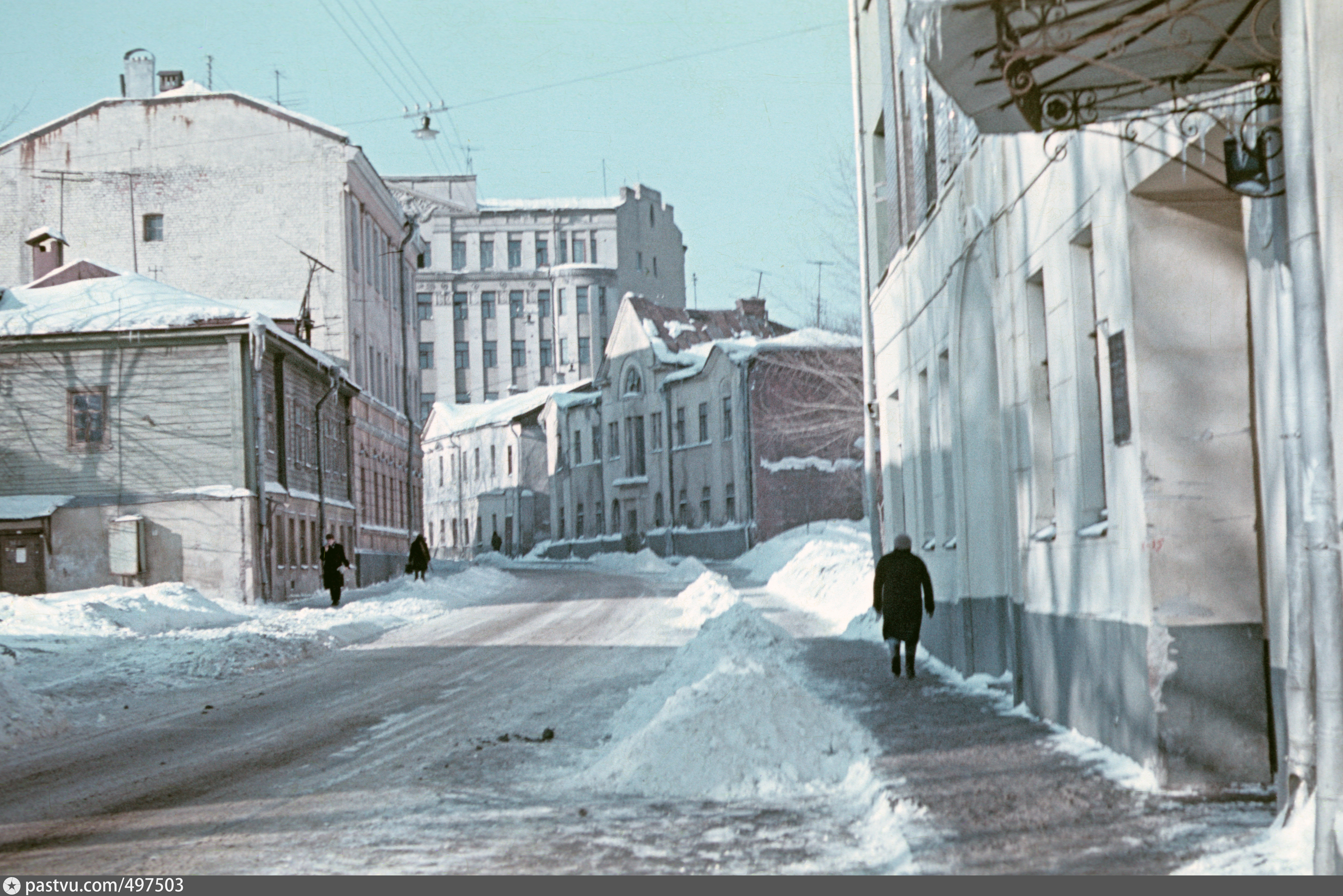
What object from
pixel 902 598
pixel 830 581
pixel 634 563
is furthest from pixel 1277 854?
pixel 634 563

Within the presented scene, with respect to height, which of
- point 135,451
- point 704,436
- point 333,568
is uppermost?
point 704,436

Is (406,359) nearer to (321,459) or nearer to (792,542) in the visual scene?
(321,459)

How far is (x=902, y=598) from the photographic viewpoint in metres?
16.3

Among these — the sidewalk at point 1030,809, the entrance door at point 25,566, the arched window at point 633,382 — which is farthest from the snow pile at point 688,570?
the sidewalk at point 1030,809

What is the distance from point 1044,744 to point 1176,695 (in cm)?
196

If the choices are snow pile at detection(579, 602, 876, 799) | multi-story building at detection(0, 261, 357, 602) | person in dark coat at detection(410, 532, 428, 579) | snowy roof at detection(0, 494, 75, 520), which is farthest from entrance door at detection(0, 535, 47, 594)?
snow pile at detection(579, 602, 876, 799)

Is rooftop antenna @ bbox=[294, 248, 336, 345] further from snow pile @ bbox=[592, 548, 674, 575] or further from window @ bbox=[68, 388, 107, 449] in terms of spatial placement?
snow pile @ bbox=[592, 548, 674, 575]

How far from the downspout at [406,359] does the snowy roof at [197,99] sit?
1151cm

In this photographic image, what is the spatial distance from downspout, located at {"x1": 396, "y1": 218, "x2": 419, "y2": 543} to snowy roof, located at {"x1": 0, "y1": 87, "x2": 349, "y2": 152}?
37.8 ft

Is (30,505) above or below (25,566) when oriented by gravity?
above

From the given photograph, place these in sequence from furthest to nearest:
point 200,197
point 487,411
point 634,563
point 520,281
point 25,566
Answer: point 520,281
point 487,411
point 634,563
point 200,197
point 25,566

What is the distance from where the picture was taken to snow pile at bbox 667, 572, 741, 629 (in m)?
27.9

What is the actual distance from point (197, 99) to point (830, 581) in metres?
28.4

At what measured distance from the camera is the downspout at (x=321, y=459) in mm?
44375
